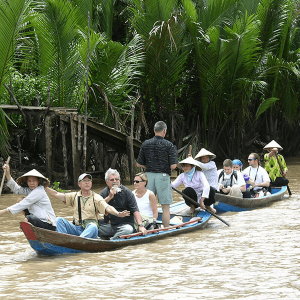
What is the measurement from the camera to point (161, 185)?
8633 millimetres

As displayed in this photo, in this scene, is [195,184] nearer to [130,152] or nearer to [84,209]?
[84,209]

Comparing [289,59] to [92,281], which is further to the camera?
[289,59]

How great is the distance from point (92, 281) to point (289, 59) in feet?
55.7

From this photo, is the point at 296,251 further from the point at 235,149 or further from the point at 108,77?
the point at 235,149

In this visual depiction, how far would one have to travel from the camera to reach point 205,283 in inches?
235

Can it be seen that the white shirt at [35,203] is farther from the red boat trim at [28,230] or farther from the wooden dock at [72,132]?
the wooden dock at [72,132]

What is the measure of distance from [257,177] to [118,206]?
204 inches

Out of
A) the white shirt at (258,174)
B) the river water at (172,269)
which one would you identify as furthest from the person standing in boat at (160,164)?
the white shirt at (258,174)

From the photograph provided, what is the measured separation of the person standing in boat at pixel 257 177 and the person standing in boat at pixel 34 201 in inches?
233

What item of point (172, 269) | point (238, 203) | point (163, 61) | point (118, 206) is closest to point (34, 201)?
point (118, 206)

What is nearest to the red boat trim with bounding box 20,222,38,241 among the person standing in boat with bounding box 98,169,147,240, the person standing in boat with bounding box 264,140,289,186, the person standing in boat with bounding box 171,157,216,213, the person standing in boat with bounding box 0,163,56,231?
the person standing in boat with bounding box 0,163,56,231

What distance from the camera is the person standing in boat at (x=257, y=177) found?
1204 cm

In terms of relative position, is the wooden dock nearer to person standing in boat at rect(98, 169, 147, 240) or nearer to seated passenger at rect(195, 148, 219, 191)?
seated passenger at rect(195, 148, 219, 191)

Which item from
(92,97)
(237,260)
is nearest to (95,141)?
(92,97)
